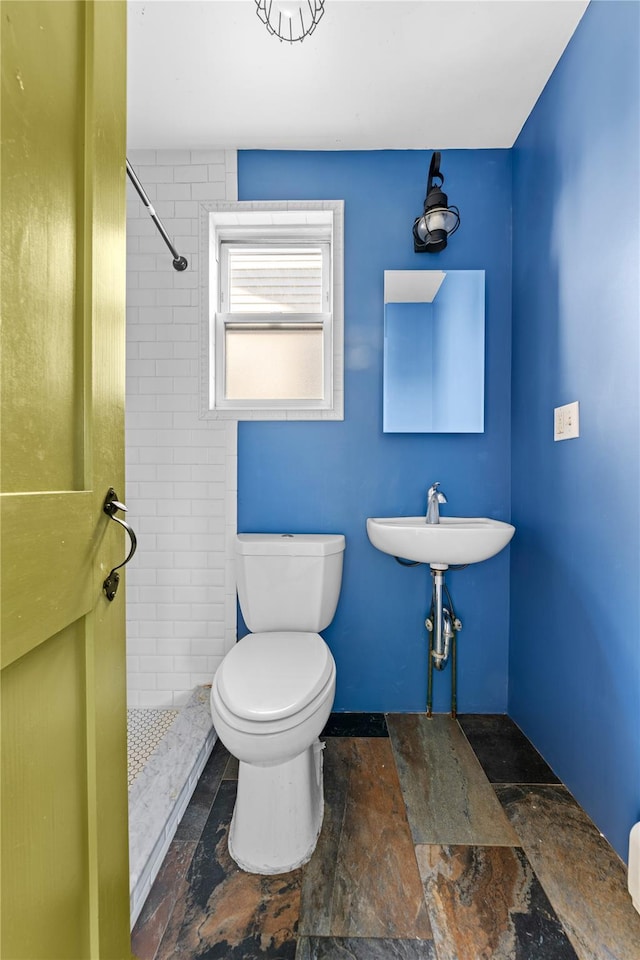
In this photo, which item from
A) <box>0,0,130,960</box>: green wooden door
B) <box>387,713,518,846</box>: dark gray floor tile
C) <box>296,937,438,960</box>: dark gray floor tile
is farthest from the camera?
<box>387,713,518,846</box>: dark gray floor tile

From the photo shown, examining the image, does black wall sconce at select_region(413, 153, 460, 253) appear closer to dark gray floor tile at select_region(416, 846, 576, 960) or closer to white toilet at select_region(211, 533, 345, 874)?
white toilet at select_region(211, 533, 345, 874)

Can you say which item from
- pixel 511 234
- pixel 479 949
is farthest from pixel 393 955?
pixel 511 234

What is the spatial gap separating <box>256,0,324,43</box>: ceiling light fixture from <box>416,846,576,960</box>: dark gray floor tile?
2.23 meters

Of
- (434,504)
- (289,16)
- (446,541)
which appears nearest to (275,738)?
(446,541)

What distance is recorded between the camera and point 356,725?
70.8 inches

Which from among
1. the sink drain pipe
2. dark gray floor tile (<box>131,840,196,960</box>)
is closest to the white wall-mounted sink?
the sink drain pipe

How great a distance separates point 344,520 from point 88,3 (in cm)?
156

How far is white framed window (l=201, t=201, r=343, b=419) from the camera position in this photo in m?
1.98

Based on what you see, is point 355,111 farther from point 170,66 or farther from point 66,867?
point 66,867

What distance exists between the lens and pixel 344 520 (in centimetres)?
190

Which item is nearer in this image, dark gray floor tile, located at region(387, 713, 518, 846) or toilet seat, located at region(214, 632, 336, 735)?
toilet seat, located at region(214, 632, 336, 735)

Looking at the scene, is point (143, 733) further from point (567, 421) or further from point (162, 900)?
point (567, 421)

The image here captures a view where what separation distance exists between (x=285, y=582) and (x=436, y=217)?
4.73ft

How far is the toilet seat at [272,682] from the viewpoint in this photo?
1.11 m
